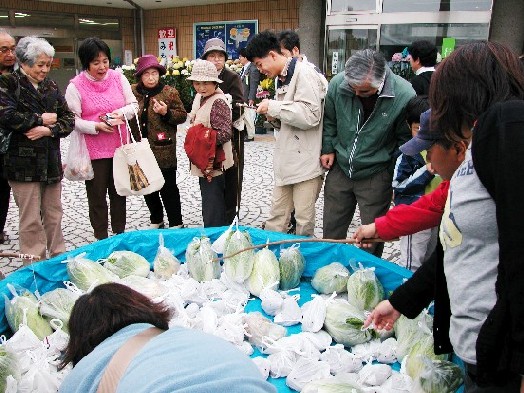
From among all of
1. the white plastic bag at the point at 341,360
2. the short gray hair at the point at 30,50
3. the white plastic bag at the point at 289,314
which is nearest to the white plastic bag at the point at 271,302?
the white plastic bag at the point at 289,314

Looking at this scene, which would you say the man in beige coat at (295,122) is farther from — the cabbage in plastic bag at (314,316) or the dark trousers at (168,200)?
the dark trousers at (168,200)

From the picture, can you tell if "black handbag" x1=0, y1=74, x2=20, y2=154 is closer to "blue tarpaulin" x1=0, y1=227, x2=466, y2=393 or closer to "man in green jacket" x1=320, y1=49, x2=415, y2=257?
"blue tarpaulin" x1=0, y1=227, x2=466, y2=393

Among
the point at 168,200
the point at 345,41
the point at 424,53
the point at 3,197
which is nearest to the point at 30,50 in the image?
the point at 3,197

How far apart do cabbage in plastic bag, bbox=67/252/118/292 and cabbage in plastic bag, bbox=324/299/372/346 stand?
1200 millimetres

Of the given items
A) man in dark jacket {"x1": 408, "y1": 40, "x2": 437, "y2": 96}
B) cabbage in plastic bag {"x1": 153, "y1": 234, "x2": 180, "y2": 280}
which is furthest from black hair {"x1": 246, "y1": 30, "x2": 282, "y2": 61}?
man in dark jacket {"x1": 408, "y1": 40, "x2": 437, "y2": 96}

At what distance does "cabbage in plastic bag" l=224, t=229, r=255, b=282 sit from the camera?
8.52ft

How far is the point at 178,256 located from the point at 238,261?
1.75ft

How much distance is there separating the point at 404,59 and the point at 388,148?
18.5 feet

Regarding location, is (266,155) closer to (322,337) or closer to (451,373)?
(322,337)

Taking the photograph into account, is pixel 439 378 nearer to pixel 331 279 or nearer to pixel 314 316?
pixel 314 316

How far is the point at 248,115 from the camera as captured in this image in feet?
13.7

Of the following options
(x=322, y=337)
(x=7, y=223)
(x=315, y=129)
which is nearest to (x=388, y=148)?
(x=315, y=129)

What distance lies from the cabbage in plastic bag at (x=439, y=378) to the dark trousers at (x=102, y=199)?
2.80 meters

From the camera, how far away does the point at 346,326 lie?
2.21 meters
